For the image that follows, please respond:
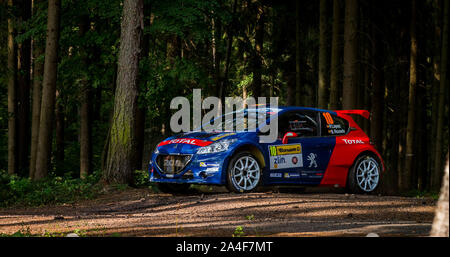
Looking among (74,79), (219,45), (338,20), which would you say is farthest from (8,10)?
(338,20)

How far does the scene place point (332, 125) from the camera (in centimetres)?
1267

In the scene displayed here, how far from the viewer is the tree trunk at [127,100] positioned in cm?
1409

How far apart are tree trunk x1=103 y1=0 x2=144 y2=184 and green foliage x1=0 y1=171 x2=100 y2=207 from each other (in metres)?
0.73

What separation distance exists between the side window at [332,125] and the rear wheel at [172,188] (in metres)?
3.05

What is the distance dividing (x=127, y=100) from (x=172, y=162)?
314 centimetres

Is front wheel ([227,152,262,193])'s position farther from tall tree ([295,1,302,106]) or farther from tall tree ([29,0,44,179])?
tall tree ([295,1,302,106])

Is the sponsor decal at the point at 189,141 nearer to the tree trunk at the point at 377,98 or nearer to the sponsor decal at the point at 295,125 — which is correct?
the sponsor decal at the point at 295,125

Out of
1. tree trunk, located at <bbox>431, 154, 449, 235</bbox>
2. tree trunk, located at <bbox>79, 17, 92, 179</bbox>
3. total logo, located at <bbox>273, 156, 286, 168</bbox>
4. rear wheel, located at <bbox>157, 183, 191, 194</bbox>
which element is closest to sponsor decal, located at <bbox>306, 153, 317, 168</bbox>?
total logo, located at <bbox>273, 156, 286, 168</bbox>

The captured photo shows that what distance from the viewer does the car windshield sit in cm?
1189

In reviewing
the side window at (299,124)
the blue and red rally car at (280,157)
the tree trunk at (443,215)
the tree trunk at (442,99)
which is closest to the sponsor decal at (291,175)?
the blue and red rally car at (280,157)

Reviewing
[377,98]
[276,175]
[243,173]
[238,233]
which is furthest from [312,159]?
[377,98]

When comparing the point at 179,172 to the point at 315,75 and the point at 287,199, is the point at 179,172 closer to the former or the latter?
the point at 287,199

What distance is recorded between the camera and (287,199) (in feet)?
34.0

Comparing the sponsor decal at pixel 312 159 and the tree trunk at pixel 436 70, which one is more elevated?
the tree trunk at pixel 436 70
